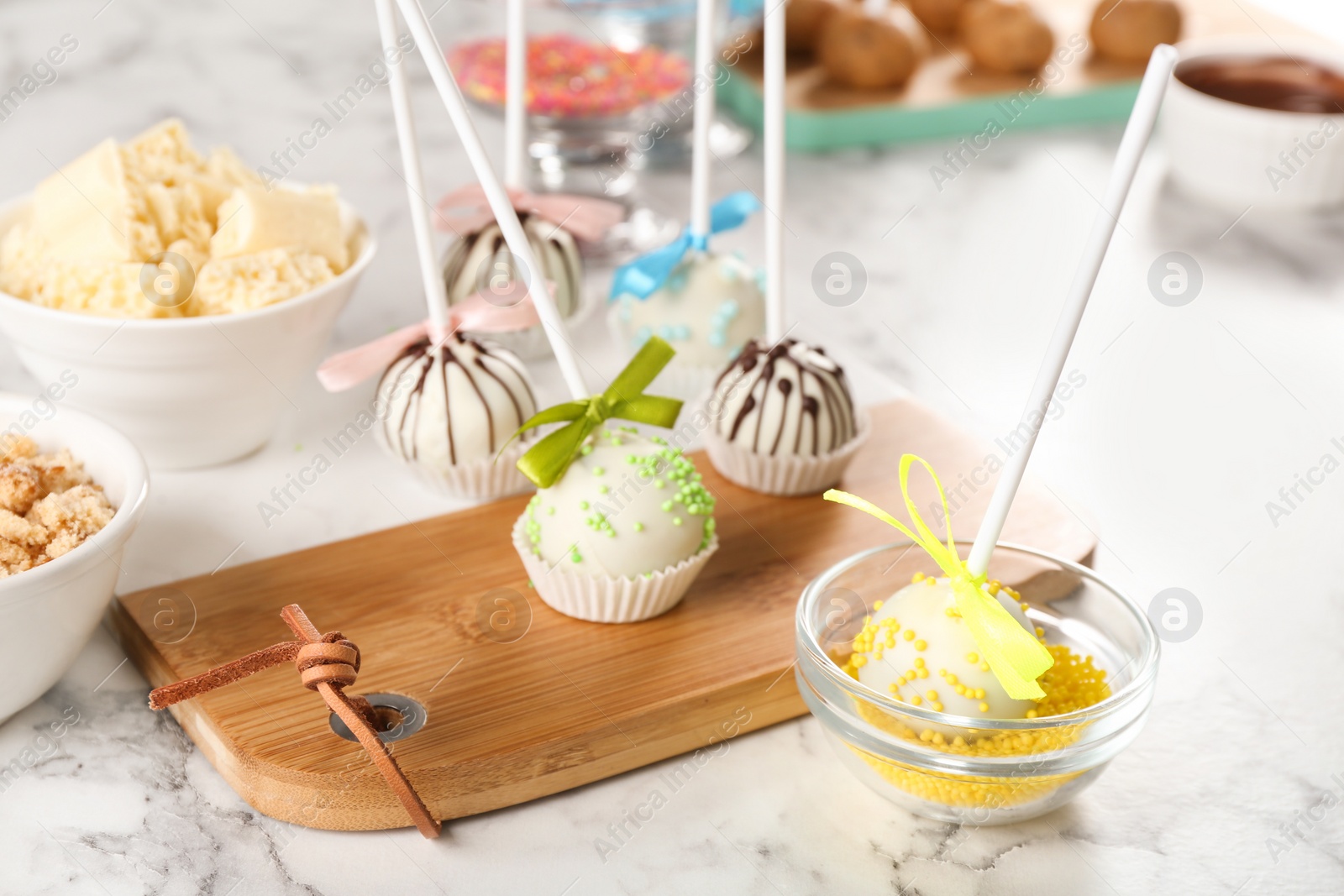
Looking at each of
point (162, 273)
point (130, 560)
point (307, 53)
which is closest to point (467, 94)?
point (307, 53)

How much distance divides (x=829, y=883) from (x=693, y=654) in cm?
21

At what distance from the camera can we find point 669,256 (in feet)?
Answer: 4.21

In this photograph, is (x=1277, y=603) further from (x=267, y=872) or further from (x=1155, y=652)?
(x=267, y=872)

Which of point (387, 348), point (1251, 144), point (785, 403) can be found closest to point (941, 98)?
point (1251, 144)

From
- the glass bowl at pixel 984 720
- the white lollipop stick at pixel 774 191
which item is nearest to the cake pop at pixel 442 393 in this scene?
the white lollipop stick at pixel 774 191

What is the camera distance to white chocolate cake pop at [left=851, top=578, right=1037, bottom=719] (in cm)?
80

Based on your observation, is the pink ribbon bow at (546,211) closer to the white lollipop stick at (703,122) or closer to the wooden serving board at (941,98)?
the white lollipop stick at (703,122)

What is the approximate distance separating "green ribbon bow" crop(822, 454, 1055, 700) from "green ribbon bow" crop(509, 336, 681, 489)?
0.22 meters

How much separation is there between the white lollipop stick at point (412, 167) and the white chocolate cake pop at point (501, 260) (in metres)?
0.20

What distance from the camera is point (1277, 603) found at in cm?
109

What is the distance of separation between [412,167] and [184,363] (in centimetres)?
25

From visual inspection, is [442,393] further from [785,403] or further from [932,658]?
[932,658]

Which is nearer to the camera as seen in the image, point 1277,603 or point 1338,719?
point 1338,719

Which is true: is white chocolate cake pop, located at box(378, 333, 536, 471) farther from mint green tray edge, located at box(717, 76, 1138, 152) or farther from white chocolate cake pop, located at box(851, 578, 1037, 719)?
mint green tray edge, located at box(717, 76, 1138, 152)
